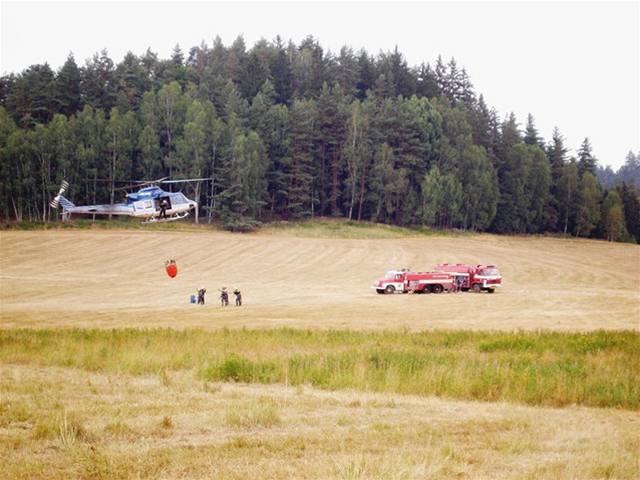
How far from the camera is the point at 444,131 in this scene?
102 metres

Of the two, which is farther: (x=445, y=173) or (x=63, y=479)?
(x=445, y=173)

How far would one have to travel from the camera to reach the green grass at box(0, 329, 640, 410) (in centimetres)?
1523

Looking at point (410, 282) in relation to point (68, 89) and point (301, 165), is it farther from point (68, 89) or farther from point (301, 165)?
point (68, 89)

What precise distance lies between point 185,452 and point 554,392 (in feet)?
29.8

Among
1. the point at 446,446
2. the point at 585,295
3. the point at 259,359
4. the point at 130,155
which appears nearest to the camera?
the point at 446,446

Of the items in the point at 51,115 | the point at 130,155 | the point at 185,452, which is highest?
the point at 51,115

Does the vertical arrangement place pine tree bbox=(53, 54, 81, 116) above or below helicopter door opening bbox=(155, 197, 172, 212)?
above

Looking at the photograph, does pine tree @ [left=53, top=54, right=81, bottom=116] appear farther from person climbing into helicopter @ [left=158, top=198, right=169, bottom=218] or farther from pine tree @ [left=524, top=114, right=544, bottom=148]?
pine tree @ [left=524, top=114, right=544, bottom=148]

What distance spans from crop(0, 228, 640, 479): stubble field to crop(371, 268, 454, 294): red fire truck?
2401 millimetres

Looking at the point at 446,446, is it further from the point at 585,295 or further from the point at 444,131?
the point at 444,131

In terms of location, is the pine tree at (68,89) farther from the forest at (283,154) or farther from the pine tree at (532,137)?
the pine tree at (532,137)

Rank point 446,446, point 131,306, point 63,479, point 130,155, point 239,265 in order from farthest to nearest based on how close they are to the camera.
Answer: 1. point 130,155
2. point 239,265
3. point 131,306
4. point 446,446
5. point 63,479

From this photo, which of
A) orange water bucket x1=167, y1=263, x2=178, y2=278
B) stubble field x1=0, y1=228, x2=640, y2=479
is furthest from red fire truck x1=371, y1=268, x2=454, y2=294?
orange water bucket x1=167, y1=263, x2=178, y2=278

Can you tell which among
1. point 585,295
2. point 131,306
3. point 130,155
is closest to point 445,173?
point 130,155
